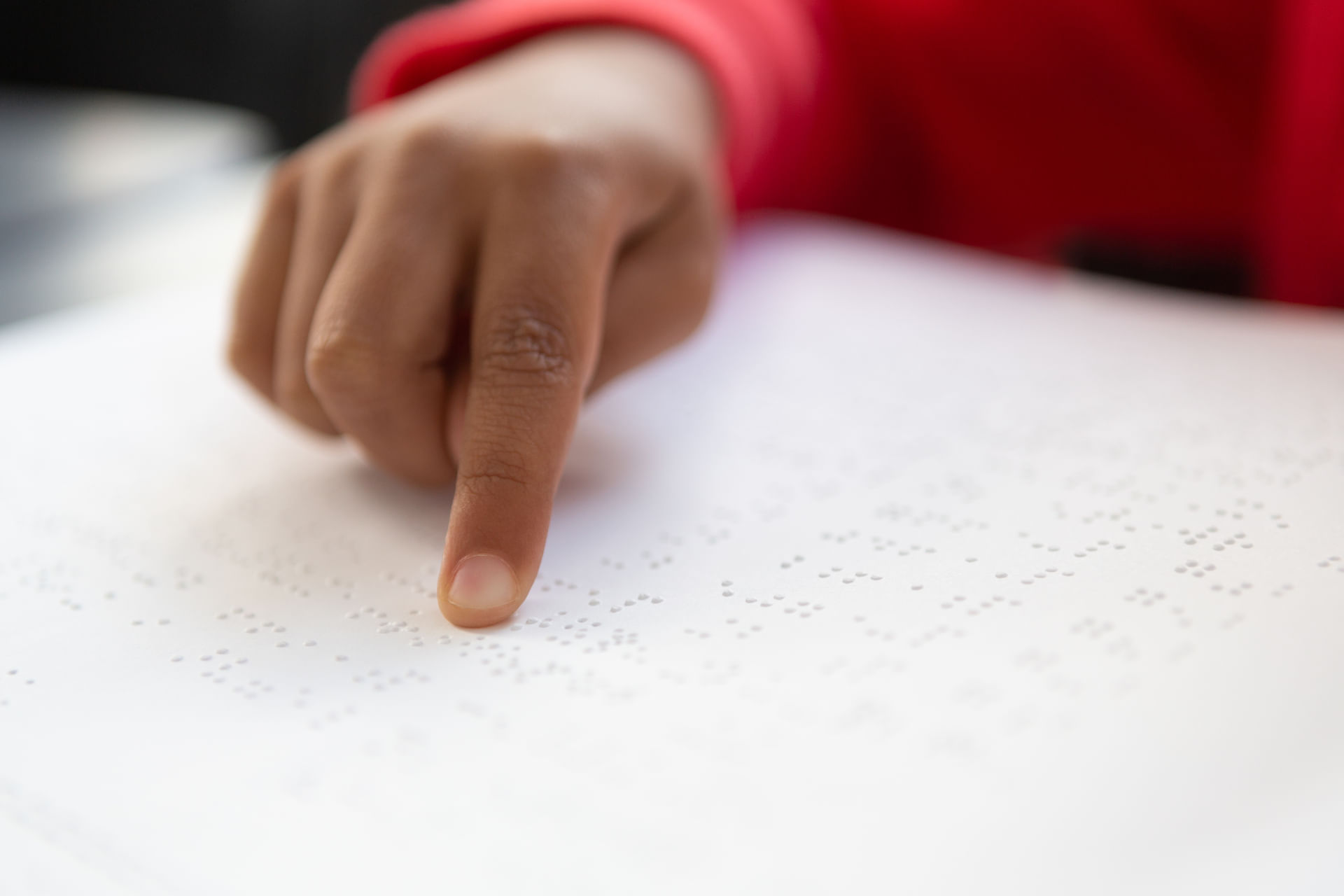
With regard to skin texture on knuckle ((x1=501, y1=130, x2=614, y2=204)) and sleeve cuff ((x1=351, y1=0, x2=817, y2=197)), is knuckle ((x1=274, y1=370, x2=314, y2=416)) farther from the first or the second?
sleeve cuff ((x1=351, y1=0, x2=817, y2=197))

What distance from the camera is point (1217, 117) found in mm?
671

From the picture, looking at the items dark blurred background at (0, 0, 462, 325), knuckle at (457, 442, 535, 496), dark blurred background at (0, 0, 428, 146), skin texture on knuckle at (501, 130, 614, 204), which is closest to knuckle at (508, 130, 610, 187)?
skin texture on knuckle at (501, 130, 614, 204)

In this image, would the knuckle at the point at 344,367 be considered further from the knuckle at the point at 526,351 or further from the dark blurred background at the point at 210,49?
the dark blurred background at the point at 210,49

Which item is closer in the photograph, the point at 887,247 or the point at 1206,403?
the point at 1206,403

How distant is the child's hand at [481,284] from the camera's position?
0.34m

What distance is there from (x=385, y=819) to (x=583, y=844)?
0.15ft

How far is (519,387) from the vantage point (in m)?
0.35

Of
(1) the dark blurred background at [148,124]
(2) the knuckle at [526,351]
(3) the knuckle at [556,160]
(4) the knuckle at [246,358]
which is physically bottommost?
(1) the dark blurred background at [148,124]

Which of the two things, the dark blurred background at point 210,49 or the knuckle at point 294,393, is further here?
the dark blurred background at point 210,49

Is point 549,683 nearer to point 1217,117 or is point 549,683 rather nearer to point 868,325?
point 868,325

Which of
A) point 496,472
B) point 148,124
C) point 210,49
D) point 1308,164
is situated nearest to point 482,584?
point 496,472

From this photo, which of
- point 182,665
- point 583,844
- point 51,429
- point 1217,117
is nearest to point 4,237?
point 51,429

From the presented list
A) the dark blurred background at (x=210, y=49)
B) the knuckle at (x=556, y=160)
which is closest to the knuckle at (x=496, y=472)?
the knuckle at (x=556, y=160)

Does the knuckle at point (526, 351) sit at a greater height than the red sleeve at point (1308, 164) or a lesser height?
lesser
